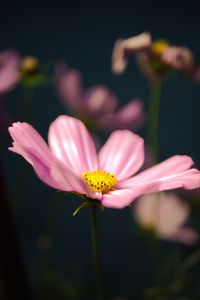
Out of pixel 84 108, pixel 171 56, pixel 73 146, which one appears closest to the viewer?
pixel 73 146

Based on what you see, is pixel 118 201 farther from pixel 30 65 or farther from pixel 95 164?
pixel 30 65

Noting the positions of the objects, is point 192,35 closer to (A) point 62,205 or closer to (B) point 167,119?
(B) point 167,119

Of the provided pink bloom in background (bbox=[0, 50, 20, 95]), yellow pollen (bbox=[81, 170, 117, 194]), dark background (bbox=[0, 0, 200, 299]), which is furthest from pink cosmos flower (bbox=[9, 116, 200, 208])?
dark background (bbox=[0, 0, 200, 299])

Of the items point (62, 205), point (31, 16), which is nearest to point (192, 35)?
point (31, 16)

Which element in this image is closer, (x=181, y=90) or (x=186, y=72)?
(x=186, y=72)

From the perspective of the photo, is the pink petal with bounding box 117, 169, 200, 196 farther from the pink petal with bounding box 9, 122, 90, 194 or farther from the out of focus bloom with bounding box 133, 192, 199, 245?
the out of focus bloom with bounding box 133, 192, 199, 245

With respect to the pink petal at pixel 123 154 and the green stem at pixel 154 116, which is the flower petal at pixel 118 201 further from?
the green stem at pixel 154 116

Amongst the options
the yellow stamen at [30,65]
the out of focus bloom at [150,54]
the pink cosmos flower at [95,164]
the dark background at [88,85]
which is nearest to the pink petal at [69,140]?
the pink cosmos flower at [95,164]

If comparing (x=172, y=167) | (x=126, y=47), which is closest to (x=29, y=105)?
(x=126, y=47)
